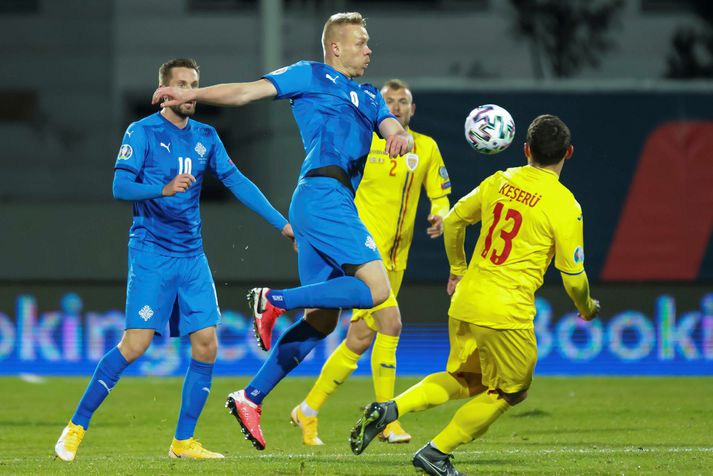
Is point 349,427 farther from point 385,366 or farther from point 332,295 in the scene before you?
point 332,295

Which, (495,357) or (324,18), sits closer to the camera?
(495,357)

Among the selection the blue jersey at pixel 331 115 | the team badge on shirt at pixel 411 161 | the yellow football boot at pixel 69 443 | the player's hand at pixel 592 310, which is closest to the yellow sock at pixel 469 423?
the player's hand at pixel 592 310

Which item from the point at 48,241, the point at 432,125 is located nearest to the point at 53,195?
the point at 48,241

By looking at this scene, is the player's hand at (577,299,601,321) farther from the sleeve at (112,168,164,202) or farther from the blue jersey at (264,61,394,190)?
the sleeve at (112,168,164,202)

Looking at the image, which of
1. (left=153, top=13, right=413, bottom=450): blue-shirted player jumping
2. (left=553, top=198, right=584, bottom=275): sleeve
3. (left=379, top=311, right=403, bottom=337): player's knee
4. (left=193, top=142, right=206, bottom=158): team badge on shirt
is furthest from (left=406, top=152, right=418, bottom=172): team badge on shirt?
(left=553, top=198, right=584, bottom=275): sleeve

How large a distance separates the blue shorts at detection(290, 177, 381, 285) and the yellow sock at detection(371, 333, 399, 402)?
165cm

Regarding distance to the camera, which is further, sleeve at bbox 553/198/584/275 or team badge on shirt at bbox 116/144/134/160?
team badge on shirt at bbox 116/144/134/160

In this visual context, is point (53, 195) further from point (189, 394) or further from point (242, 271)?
point (189, 394)

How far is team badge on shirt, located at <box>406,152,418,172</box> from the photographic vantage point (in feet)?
29.1

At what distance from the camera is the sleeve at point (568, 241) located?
239 inches

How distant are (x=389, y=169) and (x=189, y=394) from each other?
7.66ft

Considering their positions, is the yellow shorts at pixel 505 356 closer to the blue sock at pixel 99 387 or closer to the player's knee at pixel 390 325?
the player's knee at pixel 390 325

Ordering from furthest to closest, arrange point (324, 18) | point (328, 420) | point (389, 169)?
point (324, 18) → point (328, 420) → point (389, 169)

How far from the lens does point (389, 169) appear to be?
29.0ft
